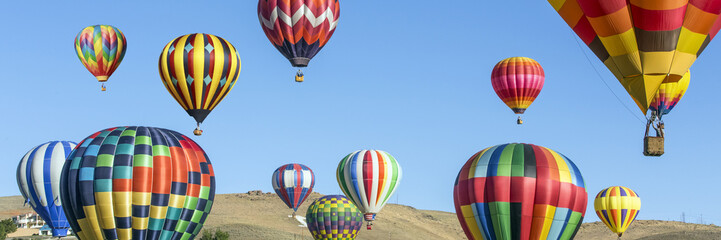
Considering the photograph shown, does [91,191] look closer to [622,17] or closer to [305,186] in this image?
[622,17]

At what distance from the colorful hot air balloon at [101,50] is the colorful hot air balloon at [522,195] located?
33.3 meters

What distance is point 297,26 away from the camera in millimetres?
52812

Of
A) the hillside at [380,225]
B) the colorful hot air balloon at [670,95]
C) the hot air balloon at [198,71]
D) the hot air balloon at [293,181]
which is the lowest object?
the hillside at [380,225]

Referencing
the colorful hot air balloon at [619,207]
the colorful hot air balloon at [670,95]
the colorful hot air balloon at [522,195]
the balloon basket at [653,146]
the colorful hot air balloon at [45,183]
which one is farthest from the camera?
the colorful hot air balloon at [619,207]

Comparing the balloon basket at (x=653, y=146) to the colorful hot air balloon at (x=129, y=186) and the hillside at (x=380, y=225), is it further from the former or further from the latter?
the hillside at (x=380, y=225)

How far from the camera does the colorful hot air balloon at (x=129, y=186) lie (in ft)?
141

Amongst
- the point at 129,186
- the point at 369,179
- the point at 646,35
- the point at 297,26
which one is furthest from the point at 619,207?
the point at 129,186

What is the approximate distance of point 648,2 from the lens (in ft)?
115

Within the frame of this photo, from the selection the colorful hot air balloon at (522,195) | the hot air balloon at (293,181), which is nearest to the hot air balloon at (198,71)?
the colorful hot air balloon at (522,195)

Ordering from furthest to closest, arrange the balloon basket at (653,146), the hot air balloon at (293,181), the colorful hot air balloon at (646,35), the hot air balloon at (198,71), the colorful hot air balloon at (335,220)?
1. the hot air balloon at (293,181)
2. the colorful hot air balloon at (335,220)
3. the hot air balloon at (198,71)
4. the balloon basket at (653,146)
5. the colorful hot air balloon at (646,35)

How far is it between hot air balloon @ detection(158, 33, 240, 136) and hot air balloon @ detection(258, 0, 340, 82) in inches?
128

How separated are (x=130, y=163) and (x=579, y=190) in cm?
1765

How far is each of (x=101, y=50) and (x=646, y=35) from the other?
4160 centimetres

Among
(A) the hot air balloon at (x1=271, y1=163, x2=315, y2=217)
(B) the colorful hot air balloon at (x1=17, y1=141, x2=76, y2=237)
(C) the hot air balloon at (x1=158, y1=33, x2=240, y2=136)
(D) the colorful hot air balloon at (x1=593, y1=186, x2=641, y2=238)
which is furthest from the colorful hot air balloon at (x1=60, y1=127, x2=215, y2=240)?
(D) the colorful hot air balloon at (x1=593, y1=186, x2=641, y2=238)
